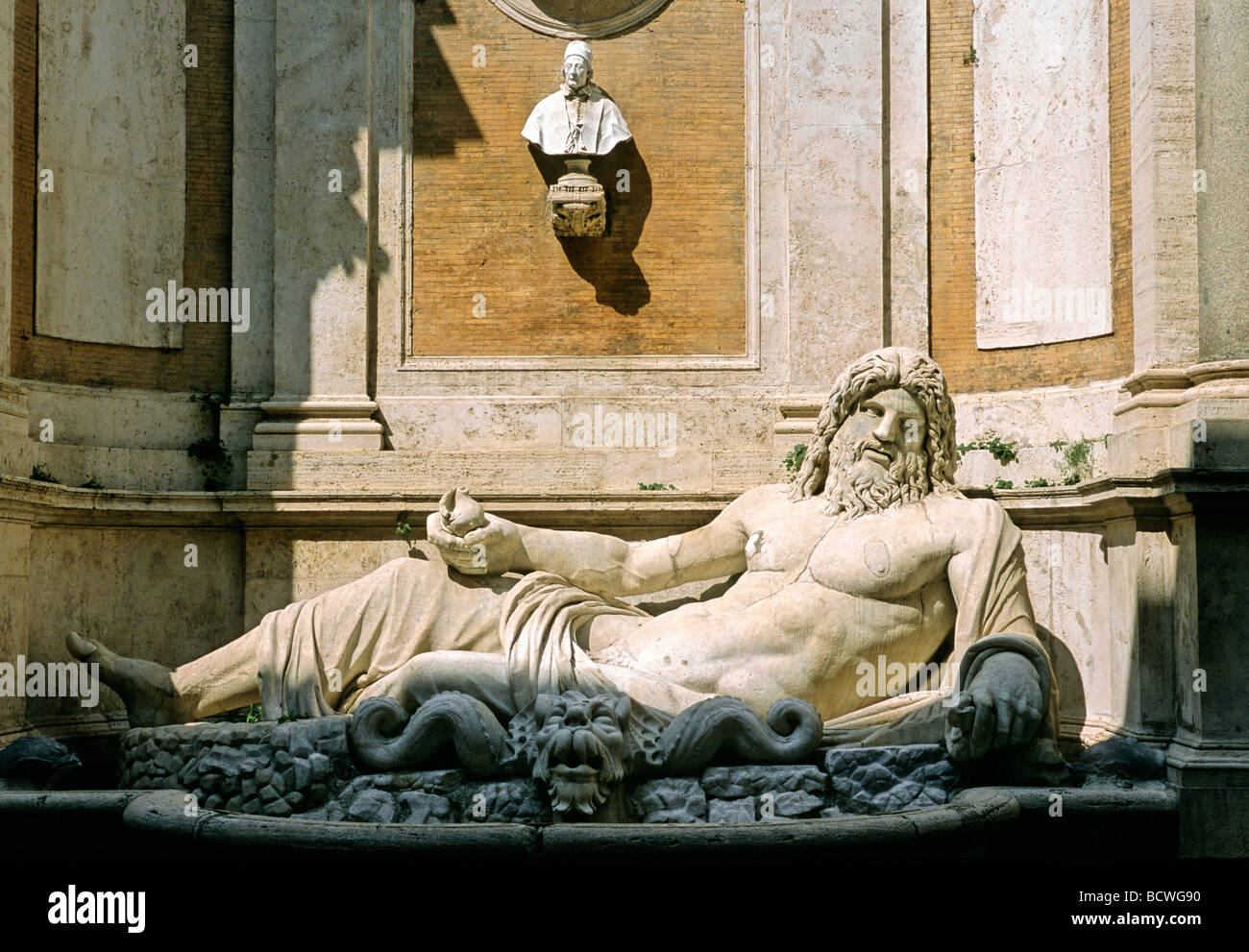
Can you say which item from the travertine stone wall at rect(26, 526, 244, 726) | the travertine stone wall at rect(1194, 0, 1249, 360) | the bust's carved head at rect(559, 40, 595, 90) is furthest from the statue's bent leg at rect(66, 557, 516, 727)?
the travertine stone wall at rect(1194, 0, 1249, 360)

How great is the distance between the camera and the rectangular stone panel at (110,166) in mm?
7812

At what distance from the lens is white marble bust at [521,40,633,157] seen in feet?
Answer: 26.5

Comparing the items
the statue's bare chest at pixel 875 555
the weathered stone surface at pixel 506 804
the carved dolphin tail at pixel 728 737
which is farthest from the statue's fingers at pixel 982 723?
the weathered stone surface at pixel 506 804

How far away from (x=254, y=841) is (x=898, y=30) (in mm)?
5920

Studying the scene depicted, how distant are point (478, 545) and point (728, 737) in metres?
1.58

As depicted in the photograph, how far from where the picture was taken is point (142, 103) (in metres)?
8.12

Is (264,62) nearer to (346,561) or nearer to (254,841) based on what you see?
(346,561)

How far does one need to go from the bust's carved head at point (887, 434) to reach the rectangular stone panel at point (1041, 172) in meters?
1.58

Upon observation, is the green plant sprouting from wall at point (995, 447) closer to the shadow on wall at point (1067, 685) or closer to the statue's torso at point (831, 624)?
the shadow on wall at point (1067, 685)

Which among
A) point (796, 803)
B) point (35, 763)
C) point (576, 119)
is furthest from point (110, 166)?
point (796, 803)

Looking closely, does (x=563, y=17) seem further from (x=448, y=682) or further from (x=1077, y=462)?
(x=448, y=682)

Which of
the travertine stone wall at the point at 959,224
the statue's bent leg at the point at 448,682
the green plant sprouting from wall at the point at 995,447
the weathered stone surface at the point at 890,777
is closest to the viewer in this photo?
the weathered stone surface at the point at 890,777

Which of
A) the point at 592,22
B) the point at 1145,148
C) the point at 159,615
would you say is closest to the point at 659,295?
the point at 592,22

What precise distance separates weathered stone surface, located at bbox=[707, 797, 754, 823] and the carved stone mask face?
39cm
